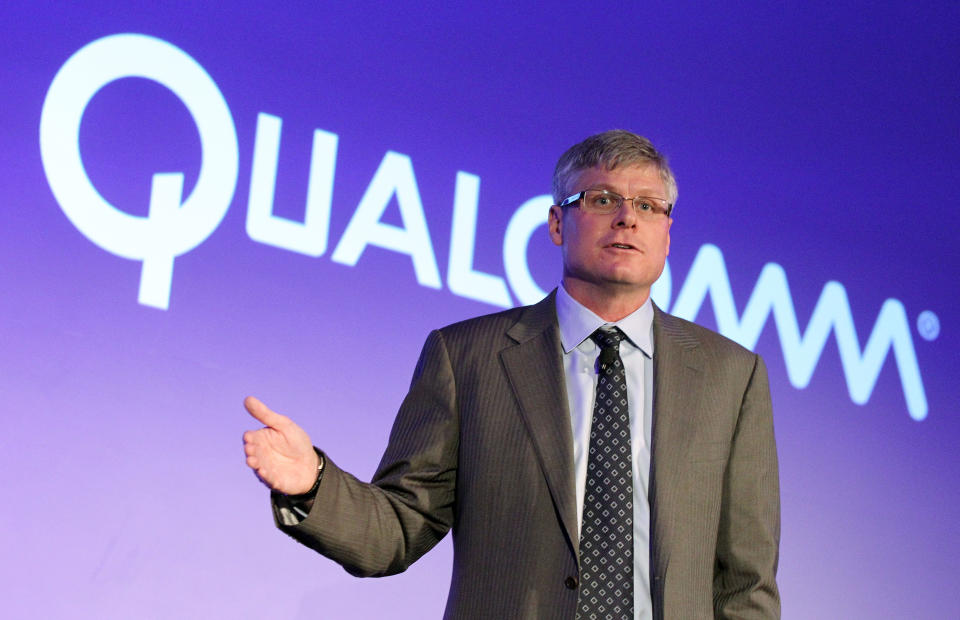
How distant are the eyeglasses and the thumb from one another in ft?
2.57

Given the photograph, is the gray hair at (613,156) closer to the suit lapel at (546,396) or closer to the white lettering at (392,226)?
the suit lapel at (546,396)

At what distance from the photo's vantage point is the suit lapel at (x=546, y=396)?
1.77 metres

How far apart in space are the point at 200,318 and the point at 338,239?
0.47 meters

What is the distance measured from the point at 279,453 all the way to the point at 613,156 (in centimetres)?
90

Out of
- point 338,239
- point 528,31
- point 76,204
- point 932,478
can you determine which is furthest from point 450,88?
point 932,478

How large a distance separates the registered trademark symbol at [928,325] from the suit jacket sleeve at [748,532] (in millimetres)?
2388

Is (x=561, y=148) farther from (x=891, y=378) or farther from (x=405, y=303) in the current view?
(x=891, y=378)

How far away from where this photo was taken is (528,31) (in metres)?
3.51

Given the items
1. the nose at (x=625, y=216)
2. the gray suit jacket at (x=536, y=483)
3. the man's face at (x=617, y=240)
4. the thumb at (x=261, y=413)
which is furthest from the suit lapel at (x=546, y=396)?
the thumb at (x=261, y=413)

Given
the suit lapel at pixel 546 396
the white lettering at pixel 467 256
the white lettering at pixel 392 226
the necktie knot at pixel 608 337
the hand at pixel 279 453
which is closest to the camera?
the hand at pixel 279 453

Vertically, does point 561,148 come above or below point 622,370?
above

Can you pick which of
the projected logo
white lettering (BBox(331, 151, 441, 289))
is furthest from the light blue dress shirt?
the projected logo

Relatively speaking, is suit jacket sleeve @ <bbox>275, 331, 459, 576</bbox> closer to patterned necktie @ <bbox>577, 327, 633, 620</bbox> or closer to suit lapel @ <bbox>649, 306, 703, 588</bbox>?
patterned necktie @ <bbox>577, 327, 633, 620</bbox>

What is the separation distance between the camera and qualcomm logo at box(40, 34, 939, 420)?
2695 millimetres
